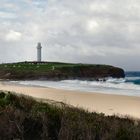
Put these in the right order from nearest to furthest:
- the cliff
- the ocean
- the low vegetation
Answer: the low vegetation < the ocean < the cliff

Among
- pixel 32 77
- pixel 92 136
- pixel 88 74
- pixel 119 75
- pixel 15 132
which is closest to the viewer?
pixel 92 136

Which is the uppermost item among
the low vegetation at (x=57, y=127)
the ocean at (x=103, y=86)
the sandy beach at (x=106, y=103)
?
the low vegetation at (x=57, y=127)

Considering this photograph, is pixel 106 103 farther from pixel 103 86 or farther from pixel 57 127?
pixel 103 86

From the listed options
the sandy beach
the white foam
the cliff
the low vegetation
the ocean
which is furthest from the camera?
the cliff

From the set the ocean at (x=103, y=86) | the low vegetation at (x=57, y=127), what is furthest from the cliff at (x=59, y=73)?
the low vegetation at (x=57, y=127)

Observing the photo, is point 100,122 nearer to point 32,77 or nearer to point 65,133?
point 65,133

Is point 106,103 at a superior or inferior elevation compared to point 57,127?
inferior

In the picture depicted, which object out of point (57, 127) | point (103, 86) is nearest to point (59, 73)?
point (103, 86)

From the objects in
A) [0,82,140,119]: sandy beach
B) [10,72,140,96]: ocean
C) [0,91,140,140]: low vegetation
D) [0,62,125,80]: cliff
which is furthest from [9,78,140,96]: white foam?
[0,91,140,140]: low vegetation

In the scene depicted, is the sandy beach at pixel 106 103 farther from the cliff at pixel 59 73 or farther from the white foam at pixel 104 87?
the cliff at pixel 59 73

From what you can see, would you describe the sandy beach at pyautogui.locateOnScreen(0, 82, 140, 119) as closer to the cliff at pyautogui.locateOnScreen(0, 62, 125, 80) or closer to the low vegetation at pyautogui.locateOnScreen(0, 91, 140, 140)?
the low vegetation at pyautogui.locateOnScreen(0, 91, 140, 140)

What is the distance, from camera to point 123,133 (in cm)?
796

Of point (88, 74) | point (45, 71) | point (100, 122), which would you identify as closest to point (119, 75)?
point (88, 74)

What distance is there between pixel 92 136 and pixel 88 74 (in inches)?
3011
